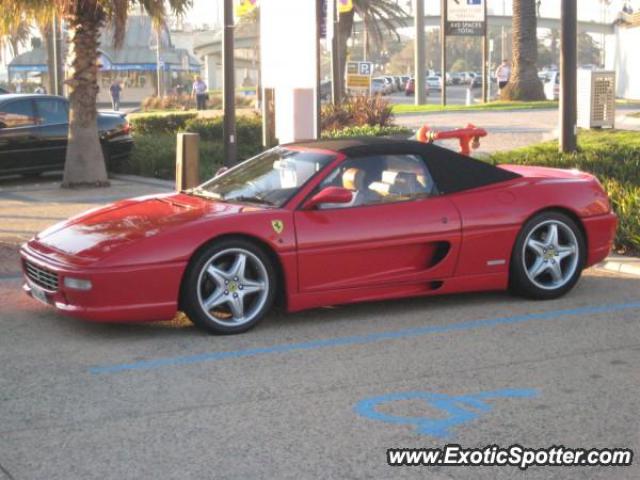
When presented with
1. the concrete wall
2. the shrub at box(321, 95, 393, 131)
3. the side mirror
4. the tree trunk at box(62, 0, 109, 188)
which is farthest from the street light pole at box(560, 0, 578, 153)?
the concrete wall

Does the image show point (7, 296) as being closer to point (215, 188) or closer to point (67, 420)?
point (215, 188)

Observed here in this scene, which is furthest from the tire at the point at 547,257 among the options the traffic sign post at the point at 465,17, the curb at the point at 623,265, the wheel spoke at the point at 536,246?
the traffic sign post at the point at 465,17

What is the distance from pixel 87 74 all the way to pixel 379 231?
983 cm

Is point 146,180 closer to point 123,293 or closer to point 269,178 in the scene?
point 269,178

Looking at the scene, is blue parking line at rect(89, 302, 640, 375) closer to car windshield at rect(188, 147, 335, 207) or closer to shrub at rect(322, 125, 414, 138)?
car windshield at rect(188, 147, 335, 207)

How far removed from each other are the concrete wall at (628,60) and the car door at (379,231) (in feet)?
110

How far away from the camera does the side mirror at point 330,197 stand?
23.2 feet

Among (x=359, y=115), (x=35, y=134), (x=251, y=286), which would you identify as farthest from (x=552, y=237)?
(x=359, y=115)

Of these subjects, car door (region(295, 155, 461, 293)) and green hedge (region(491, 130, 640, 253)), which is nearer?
car door (region(295, 155, 461, 293))

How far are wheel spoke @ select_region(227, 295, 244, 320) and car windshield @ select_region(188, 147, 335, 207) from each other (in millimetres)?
752

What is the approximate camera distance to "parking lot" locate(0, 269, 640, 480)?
4.63m

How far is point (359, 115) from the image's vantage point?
24.1m

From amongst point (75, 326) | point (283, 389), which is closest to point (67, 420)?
point (283, 389)

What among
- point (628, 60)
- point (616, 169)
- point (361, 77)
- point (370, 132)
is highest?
point (628, 60)
